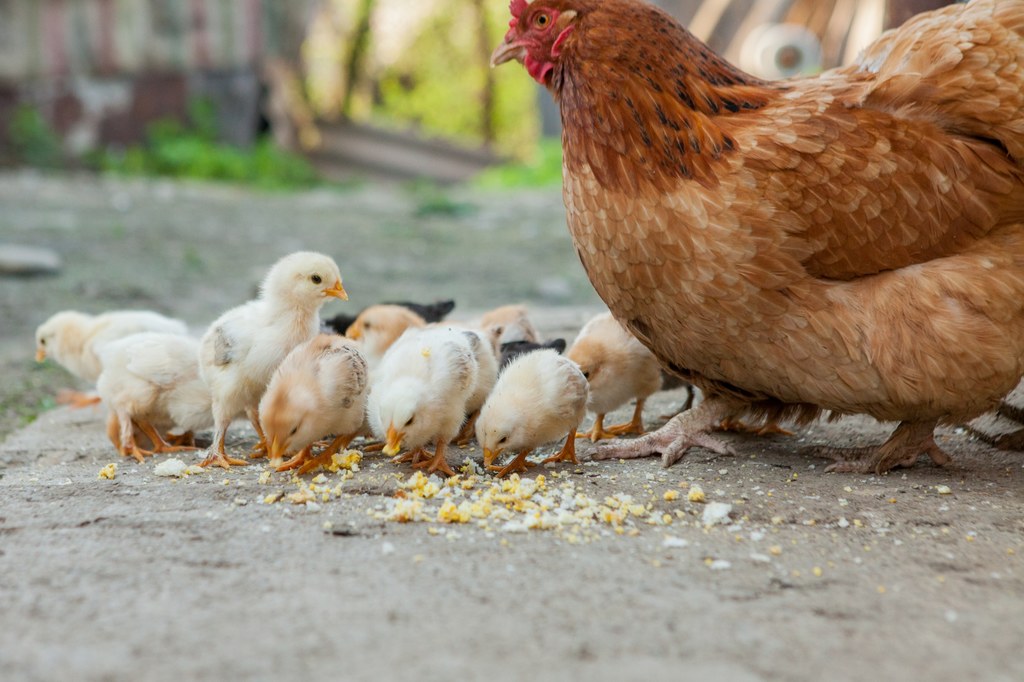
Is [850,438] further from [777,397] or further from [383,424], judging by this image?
[383,424]

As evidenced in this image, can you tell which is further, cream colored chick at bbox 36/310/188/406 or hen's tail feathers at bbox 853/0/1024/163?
cream colored chick at bbox 36/310/188/406

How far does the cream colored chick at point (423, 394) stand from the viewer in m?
3.29

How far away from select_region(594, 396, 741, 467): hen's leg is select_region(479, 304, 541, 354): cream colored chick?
0.76 meters

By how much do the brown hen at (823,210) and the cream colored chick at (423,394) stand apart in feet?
1.94

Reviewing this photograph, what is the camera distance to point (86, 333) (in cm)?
444

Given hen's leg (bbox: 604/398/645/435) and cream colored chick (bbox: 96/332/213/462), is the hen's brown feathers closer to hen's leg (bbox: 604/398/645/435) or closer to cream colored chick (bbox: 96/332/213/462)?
hen's leg (bbox: 604/398/645/435)

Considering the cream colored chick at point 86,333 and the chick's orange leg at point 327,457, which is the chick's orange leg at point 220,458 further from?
the cream colored chick at point 86,333

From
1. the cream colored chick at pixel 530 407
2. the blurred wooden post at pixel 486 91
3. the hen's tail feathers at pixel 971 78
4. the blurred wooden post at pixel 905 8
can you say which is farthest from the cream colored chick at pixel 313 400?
the blurred wooden post at pixel 486 91

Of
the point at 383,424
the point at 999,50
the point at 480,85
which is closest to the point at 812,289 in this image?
the point at 999,50

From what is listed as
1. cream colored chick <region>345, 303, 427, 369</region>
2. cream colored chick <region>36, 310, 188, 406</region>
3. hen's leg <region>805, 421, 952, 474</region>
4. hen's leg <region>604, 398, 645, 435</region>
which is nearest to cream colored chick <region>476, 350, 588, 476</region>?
hen's leg <region>604, 398, 645, 435</region>

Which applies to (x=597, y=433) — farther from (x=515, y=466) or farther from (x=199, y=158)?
(x=199, y=158)

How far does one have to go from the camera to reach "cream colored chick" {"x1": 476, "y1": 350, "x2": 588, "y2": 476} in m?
3.35

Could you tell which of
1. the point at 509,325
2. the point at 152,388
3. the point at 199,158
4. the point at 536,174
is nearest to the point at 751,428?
the point at 509,325

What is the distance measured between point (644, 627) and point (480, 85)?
15330 millimetres
